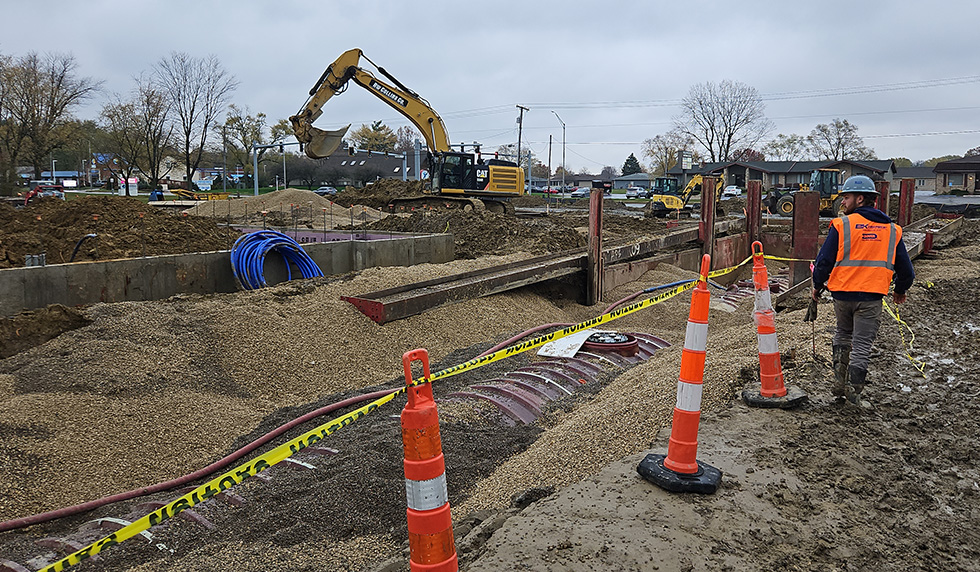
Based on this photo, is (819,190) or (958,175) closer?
(819,190)

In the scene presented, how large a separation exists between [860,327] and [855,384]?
0.42 meters

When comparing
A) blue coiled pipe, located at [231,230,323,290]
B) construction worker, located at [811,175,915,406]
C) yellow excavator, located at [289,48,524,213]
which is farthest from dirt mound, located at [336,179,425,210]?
construction worker, located at [811,175,915,406]

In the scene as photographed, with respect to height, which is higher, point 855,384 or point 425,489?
point 425,489

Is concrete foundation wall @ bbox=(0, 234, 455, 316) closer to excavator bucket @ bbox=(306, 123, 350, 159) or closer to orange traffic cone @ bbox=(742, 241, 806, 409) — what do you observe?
excavator bucket @ bbox=(306, 123, 350, 159)

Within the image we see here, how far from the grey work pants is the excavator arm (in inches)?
592

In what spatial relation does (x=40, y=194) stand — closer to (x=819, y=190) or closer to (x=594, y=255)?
(x=594, y=255)

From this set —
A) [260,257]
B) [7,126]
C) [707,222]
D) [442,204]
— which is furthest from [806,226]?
[7,126]

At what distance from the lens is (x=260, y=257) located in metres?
10.7

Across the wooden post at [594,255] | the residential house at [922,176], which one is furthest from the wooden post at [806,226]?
the residential house at [922,176]

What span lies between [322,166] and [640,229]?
2080 inches

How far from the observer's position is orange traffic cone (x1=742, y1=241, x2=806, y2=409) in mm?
4453

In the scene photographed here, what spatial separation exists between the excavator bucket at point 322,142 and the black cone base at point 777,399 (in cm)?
1547

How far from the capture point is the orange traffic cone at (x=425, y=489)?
2.32 metres

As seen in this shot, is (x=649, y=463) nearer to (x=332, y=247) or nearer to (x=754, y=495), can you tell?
(x=754, y=495)
